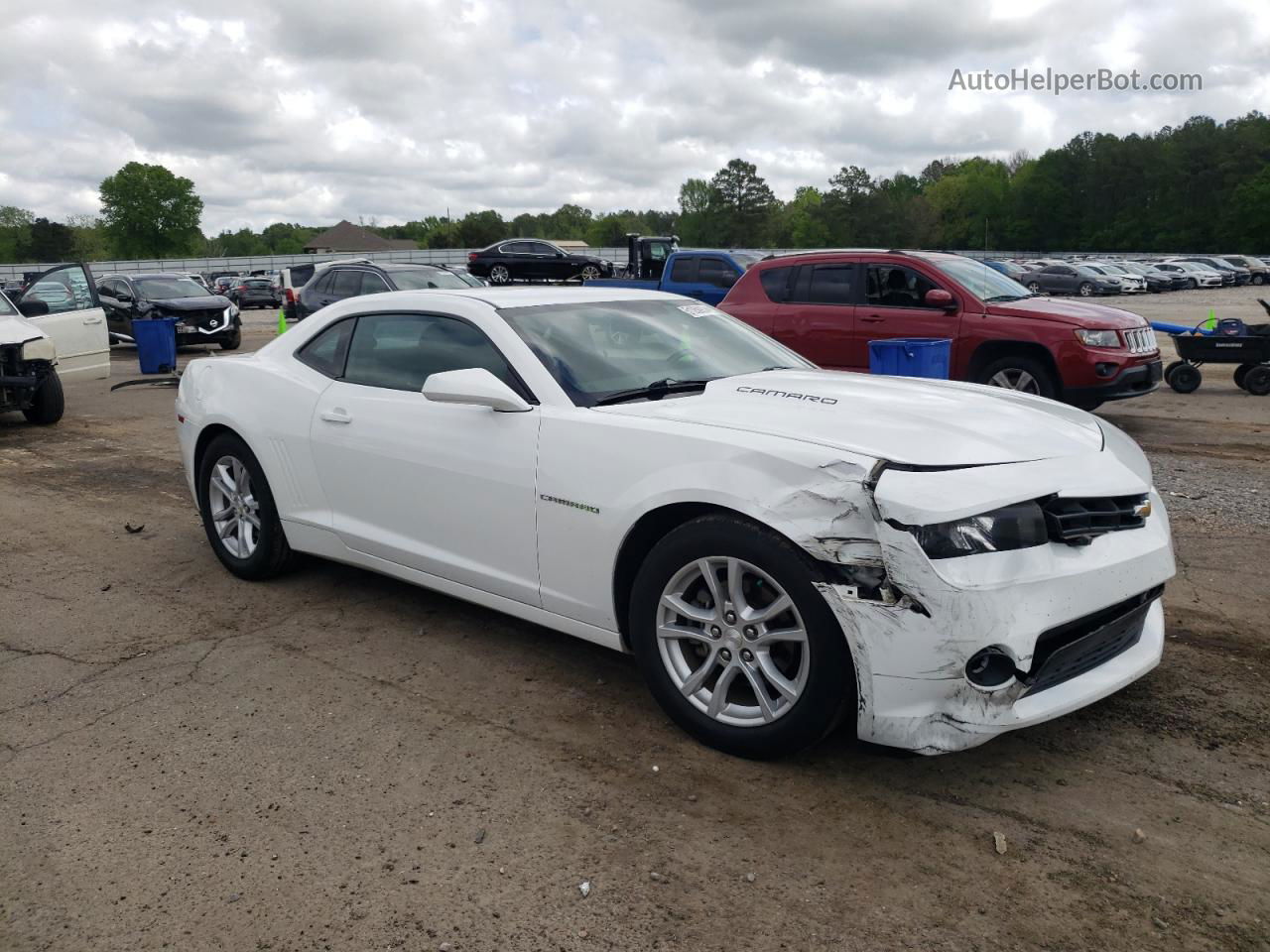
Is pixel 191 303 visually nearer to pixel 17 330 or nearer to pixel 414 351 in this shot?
pixel 17 330

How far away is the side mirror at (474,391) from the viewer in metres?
3.77

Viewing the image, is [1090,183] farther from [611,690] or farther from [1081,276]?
[611,690]

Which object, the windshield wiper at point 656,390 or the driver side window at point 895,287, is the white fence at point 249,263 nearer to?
the driver side window at point 895,287

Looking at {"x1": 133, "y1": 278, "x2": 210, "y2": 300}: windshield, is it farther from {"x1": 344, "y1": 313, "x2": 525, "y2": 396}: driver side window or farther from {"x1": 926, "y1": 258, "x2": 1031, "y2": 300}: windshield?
{"x1": 344, "y1": 313, "x2": 525, "y2": 396}: driver side window

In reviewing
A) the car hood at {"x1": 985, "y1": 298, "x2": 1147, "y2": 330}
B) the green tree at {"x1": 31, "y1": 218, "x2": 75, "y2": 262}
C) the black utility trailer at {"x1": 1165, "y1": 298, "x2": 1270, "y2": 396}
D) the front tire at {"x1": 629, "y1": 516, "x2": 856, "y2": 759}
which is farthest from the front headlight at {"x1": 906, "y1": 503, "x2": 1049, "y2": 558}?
the green tree at {"x1": 31, "y1": 218, "x2": 75, "y2": 262}

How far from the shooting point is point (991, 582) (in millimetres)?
2838

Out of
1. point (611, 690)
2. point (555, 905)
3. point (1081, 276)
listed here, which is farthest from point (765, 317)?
point (1081, 276)

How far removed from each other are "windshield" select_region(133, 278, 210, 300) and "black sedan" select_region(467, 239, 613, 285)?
14.0 metres

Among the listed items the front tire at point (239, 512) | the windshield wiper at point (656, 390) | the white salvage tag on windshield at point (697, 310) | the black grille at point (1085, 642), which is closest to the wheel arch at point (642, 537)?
the windshield wiper at point (656, 390)

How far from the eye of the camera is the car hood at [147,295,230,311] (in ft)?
65.3

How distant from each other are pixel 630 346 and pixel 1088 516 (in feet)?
6.26

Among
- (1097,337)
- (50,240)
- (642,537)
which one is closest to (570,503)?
(642,537)

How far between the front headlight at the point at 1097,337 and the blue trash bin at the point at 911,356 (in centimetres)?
165

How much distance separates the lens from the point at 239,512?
527cm
